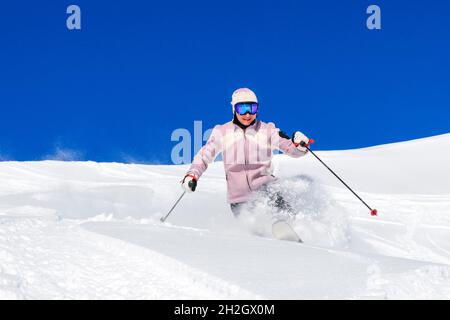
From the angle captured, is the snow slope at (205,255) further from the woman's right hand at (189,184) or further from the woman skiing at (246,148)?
the woman's right hand at (189,184)

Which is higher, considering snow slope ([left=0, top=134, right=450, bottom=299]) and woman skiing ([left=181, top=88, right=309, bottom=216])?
woman skiing ([left=181, top=88, right=309, bottom=216])

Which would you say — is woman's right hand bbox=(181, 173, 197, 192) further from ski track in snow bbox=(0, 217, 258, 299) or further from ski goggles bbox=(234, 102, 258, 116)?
ski track in snow bbox=(0, 217, 258, 299)

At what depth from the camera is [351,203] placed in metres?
9.20

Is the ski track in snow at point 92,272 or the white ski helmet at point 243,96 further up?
the white ski helmet at point 243,96

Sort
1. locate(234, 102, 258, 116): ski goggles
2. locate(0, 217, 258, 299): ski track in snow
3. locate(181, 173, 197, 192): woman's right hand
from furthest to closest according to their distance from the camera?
1. locate(234, 102, 258, 116): ski goggles
2. locate(181, 173, 197, 192): woman's right hand
3. locate(0, 217, 258, 299): ski track in snow

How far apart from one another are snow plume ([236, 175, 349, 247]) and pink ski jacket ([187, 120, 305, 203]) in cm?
15

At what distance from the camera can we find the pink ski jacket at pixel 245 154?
6055mm

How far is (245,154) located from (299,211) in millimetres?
804

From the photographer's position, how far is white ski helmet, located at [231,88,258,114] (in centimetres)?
606

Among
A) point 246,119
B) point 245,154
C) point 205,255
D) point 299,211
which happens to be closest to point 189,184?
point 245,154

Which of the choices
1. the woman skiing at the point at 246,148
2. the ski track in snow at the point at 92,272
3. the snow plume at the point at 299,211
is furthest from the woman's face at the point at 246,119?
the ski track in snow at the point at 92,272

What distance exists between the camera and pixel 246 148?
6070 mm

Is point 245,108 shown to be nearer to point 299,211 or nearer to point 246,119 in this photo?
point 246,119

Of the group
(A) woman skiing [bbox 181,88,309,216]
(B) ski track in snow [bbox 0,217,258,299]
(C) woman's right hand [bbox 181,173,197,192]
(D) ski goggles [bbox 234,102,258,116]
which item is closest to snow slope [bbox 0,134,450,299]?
(B) ski track in snow [bbox 0,217,258,299]
